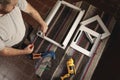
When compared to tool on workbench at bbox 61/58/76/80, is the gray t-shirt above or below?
above

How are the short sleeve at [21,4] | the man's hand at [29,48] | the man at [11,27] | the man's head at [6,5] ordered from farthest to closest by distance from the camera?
the man's hand at [29,48], the short sleeve at [21,4], the man at [11,27], the man's head at [6,5]

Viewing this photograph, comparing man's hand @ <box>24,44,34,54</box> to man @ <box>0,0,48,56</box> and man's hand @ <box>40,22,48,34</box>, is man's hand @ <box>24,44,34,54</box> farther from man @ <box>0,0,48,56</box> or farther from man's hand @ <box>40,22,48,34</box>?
man's hand @ <box>40,22,48,34</box>

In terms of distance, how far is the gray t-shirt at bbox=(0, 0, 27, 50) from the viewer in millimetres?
1558

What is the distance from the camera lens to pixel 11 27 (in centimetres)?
162

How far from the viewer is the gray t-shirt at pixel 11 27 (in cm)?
156

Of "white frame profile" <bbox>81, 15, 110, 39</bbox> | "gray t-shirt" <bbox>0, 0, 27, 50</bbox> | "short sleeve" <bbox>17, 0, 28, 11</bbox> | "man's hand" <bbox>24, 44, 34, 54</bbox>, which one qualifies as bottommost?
"man's hand" <bbox>24, 44, 34, 54</bbox>

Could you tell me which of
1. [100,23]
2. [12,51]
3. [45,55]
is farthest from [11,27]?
[100,23]

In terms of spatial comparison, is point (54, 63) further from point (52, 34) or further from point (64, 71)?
point (52, 34)

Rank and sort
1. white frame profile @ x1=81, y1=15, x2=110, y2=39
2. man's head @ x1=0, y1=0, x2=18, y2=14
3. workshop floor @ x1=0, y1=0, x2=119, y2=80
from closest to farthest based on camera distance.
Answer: man's head @ x1=0, y1=0, x2=18, y2=14 → white frame profile @ x1=81, y1=15, x2=110, y2=39 → workshop floor @ x1=0, y1=0, x2=119, y2=80

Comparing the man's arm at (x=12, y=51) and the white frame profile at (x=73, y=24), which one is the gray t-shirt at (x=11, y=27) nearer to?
the man's arm at (x=12, y=51)

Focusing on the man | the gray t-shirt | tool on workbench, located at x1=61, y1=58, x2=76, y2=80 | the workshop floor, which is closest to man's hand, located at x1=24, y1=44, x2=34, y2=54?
the man

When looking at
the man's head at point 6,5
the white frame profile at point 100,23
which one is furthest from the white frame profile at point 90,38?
the man's head at point 6,5

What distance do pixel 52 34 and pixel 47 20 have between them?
117 mm

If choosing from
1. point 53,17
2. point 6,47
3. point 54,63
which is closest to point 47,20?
point 53,17
